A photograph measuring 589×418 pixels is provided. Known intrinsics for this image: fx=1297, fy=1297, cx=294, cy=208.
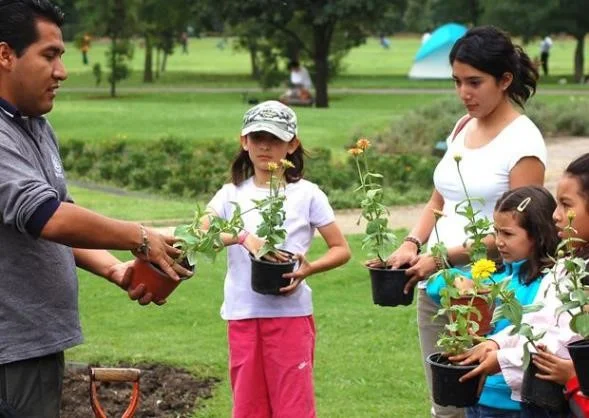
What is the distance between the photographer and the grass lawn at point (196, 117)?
78.0 ft

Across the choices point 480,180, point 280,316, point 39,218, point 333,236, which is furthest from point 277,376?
point 39,218

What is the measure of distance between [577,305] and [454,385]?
0.59 meters

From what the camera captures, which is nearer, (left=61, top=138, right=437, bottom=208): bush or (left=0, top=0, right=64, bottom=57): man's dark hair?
(left=0, top=0, right=64, bottom=57): man's dark hair

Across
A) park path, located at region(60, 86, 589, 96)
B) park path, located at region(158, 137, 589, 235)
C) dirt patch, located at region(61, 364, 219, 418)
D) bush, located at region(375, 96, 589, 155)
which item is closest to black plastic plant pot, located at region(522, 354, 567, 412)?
dirt patch, located at region(61, 364, 219, 418)

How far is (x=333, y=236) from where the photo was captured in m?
5.58

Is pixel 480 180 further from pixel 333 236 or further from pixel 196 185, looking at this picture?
pixel 196 185

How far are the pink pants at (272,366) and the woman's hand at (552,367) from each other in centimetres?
157

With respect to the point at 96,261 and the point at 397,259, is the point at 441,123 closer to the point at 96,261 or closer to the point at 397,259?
the point at 397,259

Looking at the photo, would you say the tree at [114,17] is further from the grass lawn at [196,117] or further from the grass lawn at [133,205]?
the grass lawn at [133,205]

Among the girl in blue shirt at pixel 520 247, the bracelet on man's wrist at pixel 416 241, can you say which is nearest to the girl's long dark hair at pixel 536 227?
the girl in blue shirt at pixel 520 247

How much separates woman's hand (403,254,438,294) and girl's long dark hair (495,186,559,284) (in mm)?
522

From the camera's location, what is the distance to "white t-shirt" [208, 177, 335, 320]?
5.39 m

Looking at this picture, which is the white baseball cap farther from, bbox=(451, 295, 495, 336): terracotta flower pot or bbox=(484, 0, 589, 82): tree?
bbox=(484, 0, 589, 82): tree

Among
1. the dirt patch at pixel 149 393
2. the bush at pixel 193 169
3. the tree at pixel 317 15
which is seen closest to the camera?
the dirt patch at pixel 149 393
